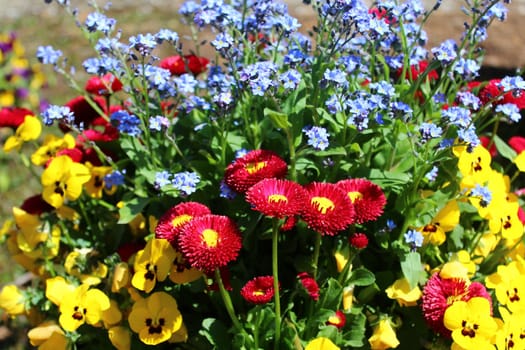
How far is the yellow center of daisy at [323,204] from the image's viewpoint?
135 centimetres

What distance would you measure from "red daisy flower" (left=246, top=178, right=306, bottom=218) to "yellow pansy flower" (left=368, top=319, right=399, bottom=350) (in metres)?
0.41

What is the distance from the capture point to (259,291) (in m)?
1.42

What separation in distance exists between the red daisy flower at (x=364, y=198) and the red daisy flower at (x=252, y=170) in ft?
0.48

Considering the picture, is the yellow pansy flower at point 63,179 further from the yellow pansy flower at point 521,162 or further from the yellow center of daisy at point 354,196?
the yellow pansy flower at point 521,162

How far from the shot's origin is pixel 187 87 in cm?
165

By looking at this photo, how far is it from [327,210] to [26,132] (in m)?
0.94

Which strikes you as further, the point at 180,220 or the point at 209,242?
the point at 180,220

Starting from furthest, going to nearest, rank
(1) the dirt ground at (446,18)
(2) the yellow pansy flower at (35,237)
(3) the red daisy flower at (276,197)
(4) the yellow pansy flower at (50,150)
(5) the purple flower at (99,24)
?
(1) the dirt ground at (446,18), (4) the yellow pansy flower at (50,150), (2) the yellow pansy flower at (35,237), (5) the purple flower at (99,24), (3) the red daisy flower at (276,197)

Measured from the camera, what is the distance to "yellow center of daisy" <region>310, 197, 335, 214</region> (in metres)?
1.35

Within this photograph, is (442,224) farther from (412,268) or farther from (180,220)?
(180,220)

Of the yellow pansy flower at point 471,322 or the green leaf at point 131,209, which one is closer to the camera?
the yellow pansy flower at point 471,322

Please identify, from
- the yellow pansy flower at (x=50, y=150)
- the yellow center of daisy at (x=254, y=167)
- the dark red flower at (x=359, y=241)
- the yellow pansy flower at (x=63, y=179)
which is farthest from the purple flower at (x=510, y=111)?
the yellow pansy flower at (x=50, y=150)

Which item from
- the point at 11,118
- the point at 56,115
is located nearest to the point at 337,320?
the point at 56,115

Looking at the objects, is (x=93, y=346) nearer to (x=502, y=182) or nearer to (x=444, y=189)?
(x=444, y=189)
